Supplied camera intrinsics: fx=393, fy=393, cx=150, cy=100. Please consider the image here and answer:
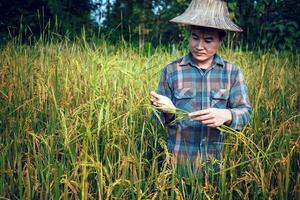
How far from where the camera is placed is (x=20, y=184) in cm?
139

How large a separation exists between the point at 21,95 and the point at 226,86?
1117 mm

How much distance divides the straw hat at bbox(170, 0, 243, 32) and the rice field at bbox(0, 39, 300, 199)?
337 millimetres

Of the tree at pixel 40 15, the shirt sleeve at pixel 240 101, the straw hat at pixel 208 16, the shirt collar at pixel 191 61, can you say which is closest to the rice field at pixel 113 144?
the shirt sleeve at pixel 240 101

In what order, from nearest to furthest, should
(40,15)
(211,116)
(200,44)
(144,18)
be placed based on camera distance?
(211,116), (200,44), (40,15), (144,18)

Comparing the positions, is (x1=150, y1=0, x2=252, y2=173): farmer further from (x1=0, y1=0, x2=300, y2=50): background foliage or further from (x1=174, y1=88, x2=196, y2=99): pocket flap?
(x1=0, y1=0, x2=300, y2=50): background foliage

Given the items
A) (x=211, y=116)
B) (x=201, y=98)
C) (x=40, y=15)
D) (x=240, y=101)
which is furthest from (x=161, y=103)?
(x=40, y=15)

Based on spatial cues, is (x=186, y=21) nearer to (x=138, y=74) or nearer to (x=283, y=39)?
(x=138, y=74)

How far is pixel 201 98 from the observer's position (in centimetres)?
165

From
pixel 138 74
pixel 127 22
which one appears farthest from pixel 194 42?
pixel 127 22

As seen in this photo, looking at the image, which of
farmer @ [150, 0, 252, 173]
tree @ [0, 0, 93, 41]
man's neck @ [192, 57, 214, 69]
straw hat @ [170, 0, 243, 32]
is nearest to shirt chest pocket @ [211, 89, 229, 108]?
farmer @ [150, 0, 252, 173]

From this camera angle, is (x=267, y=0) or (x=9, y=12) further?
(x=9, y=12)

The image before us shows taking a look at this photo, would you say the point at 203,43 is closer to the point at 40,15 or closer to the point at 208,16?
the point at 208,16

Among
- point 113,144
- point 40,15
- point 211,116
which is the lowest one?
point 113,144

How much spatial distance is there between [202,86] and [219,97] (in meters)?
0.08
